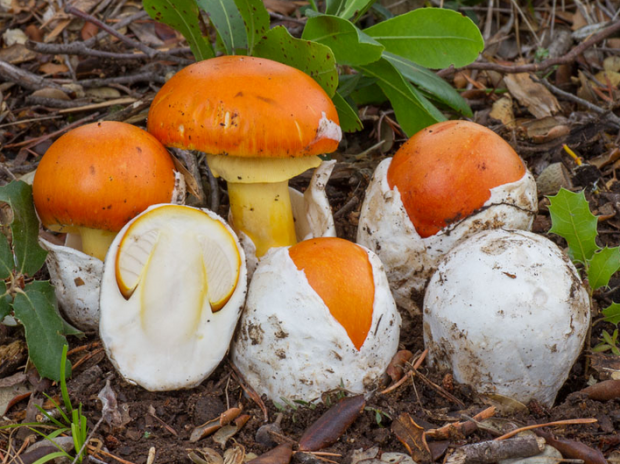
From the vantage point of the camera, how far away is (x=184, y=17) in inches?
116

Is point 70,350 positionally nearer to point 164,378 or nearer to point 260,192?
point 164,378

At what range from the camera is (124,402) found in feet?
7.73

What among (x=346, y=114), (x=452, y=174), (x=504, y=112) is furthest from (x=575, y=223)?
(x=504, y=112)

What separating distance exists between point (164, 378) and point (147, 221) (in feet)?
1.93

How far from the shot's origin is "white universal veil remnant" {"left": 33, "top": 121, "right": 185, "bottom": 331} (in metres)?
2.33

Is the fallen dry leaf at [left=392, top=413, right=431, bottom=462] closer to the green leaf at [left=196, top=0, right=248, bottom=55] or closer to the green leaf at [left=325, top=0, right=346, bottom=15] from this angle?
the green leaf at [left=196, top=0, right=248, bottom=55]

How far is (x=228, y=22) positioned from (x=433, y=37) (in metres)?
0.97

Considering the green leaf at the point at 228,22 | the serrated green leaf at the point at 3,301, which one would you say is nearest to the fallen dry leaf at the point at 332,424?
the serrated green leaf at the point at 3,301

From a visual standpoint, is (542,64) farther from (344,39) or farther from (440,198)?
(440,198)

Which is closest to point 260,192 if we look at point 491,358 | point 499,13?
point 491,358

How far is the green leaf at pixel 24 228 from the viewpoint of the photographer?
2441mm

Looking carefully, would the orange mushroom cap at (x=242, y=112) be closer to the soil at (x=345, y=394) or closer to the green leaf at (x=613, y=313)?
the soil at (x=345, y=394)

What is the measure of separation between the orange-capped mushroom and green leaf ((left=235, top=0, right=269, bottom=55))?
741mm

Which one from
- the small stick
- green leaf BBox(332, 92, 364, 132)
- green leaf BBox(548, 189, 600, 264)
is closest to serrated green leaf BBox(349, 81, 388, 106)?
green leaf BBox(332, 92, 364, 132)
